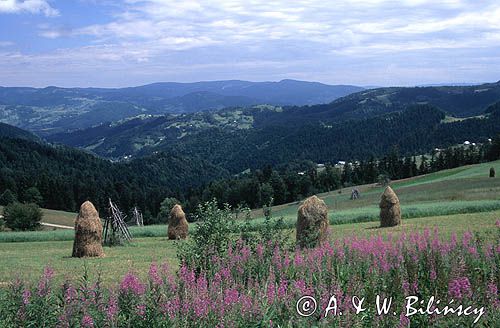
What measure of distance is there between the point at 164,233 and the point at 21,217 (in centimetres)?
3231

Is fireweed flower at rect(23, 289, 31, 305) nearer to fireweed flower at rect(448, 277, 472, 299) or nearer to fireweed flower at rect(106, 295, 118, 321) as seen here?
fireweed flower at rect(106, 295, 118, 321)

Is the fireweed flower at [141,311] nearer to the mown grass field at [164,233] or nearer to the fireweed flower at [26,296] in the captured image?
the fireweed flower at [26,296]

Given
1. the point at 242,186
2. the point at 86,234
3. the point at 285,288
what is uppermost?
the point at 285,288

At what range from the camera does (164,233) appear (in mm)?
38344

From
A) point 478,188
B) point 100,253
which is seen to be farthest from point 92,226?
point 478,188

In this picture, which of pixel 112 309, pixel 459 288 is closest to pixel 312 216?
pixel 459 288

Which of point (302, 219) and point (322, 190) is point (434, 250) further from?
point (322, 190)

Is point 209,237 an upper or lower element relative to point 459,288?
lower

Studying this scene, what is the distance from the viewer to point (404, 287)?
7.85 m

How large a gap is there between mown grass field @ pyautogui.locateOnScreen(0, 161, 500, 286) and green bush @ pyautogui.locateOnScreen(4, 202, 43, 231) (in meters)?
23.8

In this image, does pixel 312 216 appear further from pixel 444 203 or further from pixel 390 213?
pixel 444 203

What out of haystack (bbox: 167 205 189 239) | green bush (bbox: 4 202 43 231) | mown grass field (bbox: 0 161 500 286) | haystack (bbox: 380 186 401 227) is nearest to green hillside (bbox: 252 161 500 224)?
mown grass field (bbox: 0 161 500 286)

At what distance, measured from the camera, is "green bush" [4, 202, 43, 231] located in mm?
62000

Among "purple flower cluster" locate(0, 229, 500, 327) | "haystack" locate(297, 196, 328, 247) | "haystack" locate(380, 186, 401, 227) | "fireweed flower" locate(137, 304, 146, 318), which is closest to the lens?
"purple flower cluster" locate(0, 229, 500, 327)
